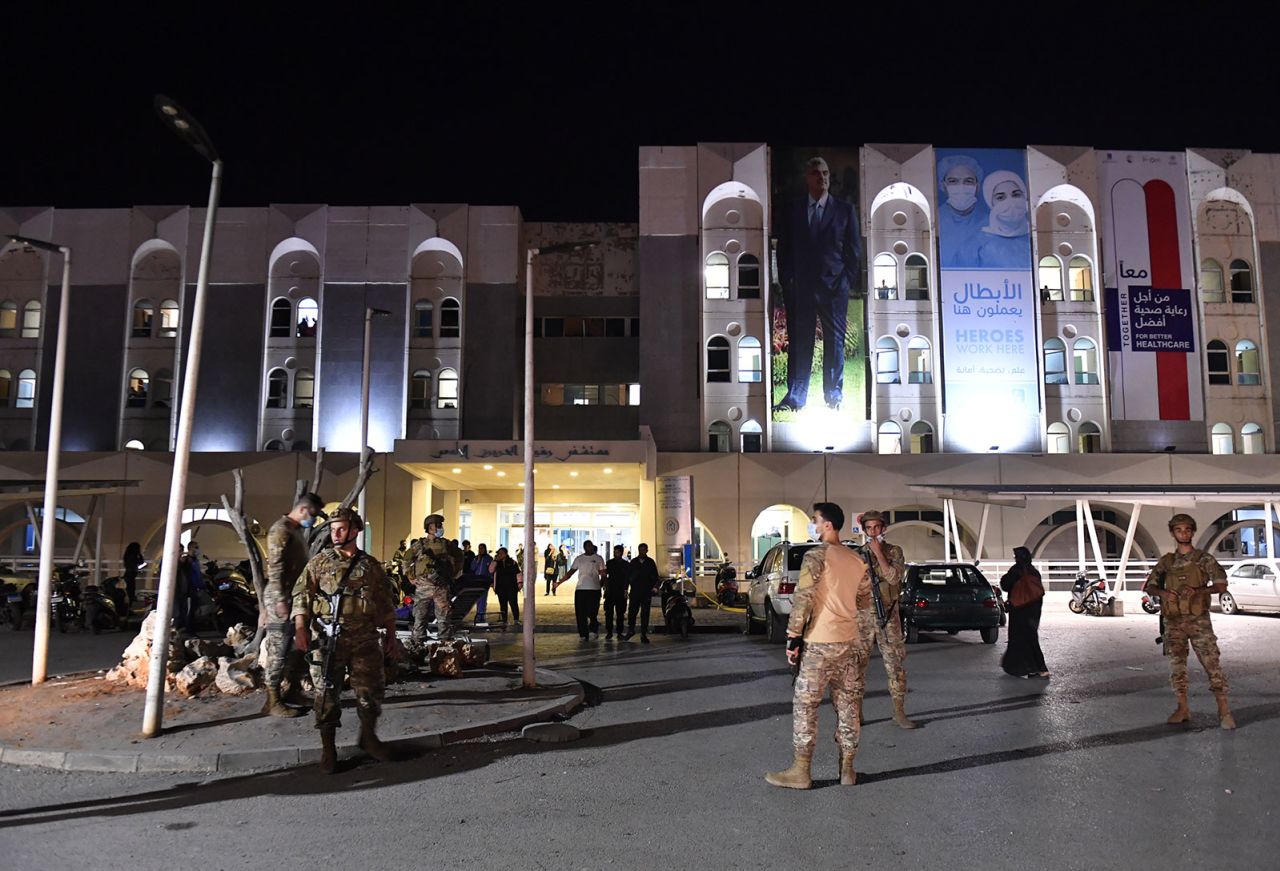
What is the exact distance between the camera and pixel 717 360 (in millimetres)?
36438

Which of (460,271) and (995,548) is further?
(460,271)

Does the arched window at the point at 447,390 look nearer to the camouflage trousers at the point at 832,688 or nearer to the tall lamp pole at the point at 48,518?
the tall lamp pole at the point at 48,518

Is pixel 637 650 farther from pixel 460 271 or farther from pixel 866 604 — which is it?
pixel 460 271

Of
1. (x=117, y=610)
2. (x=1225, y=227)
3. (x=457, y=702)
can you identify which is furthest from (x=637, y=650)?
(x=1225, y=227)

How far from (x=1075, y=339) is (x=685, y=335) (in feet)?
48.9

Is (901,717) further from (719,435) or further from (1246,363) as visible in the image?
(1246,363)

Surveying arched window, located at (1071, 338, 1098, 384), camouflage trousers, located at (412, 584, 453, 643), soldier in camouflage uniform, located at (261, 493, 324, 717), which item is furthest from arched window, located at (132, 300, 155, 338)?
arched window, located at (1071, 338, 1098, 384)

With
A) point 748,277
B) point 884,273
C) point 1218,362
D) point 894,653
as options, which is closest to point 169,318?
point 748,277

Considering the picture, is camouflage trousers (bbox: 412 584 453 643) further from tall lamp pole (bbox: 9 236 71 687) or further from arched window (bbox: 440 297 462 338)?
arched window (bbox: 440 297 462 338)

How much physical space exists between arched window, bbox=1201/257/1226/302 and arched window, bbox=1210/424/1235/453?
4.95 m

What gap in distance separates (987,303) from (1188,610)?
29661 millimetres

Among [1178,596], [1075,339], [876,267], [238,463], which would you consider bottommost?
[1178,596]

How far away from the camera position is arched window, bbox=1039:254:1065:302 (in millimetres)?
37188

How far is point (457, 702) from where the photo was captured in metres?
9.84
